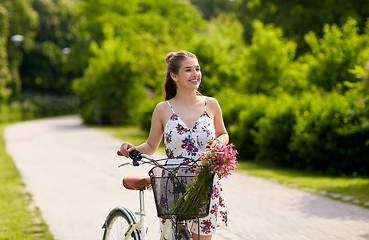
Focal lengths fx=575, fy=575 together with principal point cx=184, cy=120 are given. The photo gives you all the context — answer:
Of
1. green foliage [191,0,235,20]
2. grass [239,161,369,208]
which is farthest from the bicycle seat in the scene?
green foliage [191,0,235,20]

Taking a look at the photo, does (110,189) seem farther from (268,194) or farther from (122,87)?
(122,87)

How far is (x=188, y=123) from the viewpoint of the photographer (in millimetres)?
3926

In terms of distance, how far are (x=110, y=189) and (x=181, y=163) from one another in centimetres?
651

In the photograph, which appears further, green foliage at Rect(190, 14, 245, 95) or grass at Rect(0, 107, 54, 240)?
Answer: green foliage at Rect(190, 14, 245, 95)

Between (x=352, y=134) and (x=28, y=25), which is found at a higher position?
(x=28, y=25)

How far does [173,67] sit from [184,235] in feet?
3.81

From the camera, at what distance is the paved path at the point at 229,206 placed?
6.60m

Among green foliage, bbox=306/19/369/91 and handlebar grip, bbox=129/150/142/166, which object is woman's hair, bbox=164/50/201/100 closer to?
handlebar grip, bbox=129/150/142/166

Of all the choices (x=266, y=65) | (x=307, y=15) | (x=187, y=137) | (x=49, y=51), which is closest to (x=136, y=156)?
Answer: (x=187, y=137)

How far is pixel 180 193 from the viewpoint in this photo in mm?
3459

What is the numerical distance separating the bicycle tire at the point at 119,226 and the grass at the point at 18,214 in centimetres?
239

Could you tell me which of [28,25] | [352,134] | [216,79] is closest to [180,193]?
[352,134]

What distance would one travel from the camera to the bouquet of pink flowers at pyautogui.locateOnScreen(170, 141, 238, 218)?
131 inches

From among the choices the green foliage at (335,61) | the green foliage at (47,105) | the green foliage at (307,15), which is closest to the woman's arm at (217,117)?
the green foliage at (335,61)
